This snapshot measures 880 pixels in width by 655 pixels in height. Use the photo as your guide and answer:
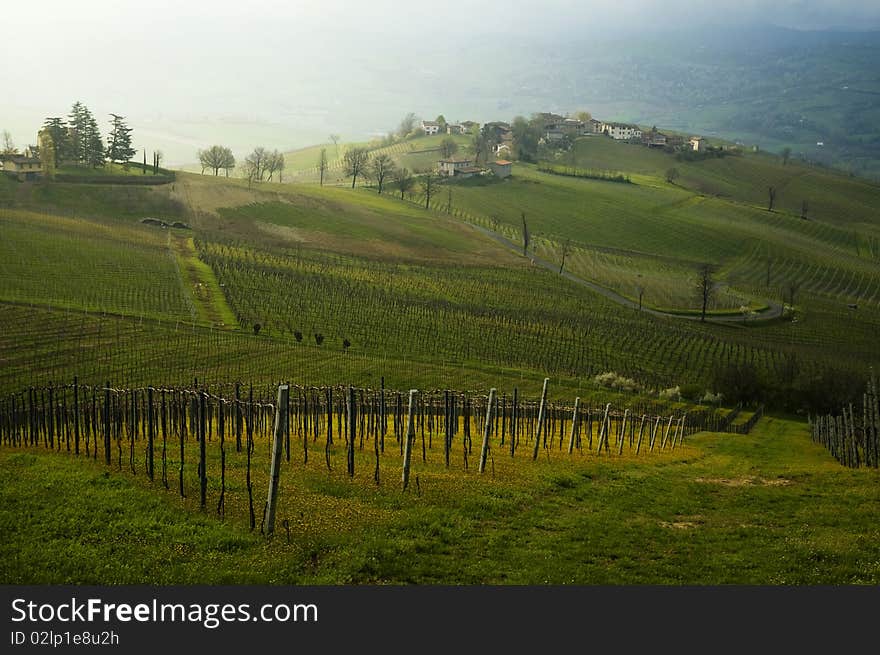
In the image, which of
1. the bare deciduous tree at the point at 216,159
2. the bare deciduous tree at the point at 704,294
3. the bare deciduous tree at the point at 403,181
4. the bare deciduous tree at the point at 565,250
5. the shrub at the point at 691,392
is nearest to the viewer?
the shrub at the point at 691,392

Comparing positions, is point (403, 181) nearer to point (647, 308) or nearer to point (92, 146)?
point (92, 146)

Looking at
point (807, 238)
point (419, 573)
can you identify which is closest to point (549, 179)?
point (807, 238)

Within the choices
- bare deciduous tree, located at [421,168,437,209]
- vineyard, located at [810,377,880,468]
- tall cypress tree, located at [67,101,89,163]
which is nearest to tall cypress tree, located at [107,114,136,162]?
tall cypress tree, located at [67,101,89,163]

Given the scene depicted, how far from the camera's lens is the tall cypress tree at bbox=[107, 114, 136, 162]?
5605 inches

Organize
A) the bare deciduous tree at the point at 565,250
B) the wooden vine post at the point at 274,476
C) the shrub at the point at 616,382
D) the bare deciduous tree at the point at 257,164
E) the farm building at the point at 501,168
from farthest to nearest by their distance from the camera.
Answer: the farm building at the point at 501,168
the bare deciduous tree at the point at 257,164
the bare deciduous tree at the point at 565,250
the shrub at the point at 616,382
the wooden vine post at the point at 274,476

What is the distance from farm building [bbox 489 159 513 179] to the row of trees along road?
268 ft

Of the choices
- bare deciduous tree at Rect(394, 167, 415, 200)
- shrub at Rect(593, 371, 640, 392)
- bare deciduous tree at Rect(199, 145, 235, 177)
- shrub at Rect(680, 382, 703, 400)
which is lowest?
shrub at Rect(680, 382, 703, 400)

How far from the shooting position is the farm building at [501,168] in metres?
186

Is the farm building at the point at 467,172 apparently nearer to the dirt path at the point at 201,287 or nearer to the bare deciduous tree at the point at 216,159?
the bare deciduous tree at the point at 216,159

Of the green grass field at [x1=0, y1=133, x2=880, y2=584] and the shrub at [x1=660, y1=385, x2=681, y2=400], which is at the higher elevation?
the green grass field at [x1=0, y1=133, x2=880, y2=584]

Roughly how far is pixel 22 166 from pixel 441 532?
127487mm

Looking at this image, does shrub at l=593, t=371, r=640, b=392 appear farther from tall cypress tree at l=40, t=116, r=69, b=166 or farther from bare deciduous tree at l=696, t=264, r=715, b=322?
tall cypress tree at l=40, t=116, r=69, b=166

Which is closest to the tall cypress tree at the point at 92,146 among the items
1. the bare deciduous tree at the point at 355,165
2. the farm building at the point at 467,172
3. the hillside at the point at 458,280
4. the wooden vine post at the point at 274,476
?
the hillside at the point at 458,280

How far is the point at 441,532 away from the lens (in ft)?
47.1
